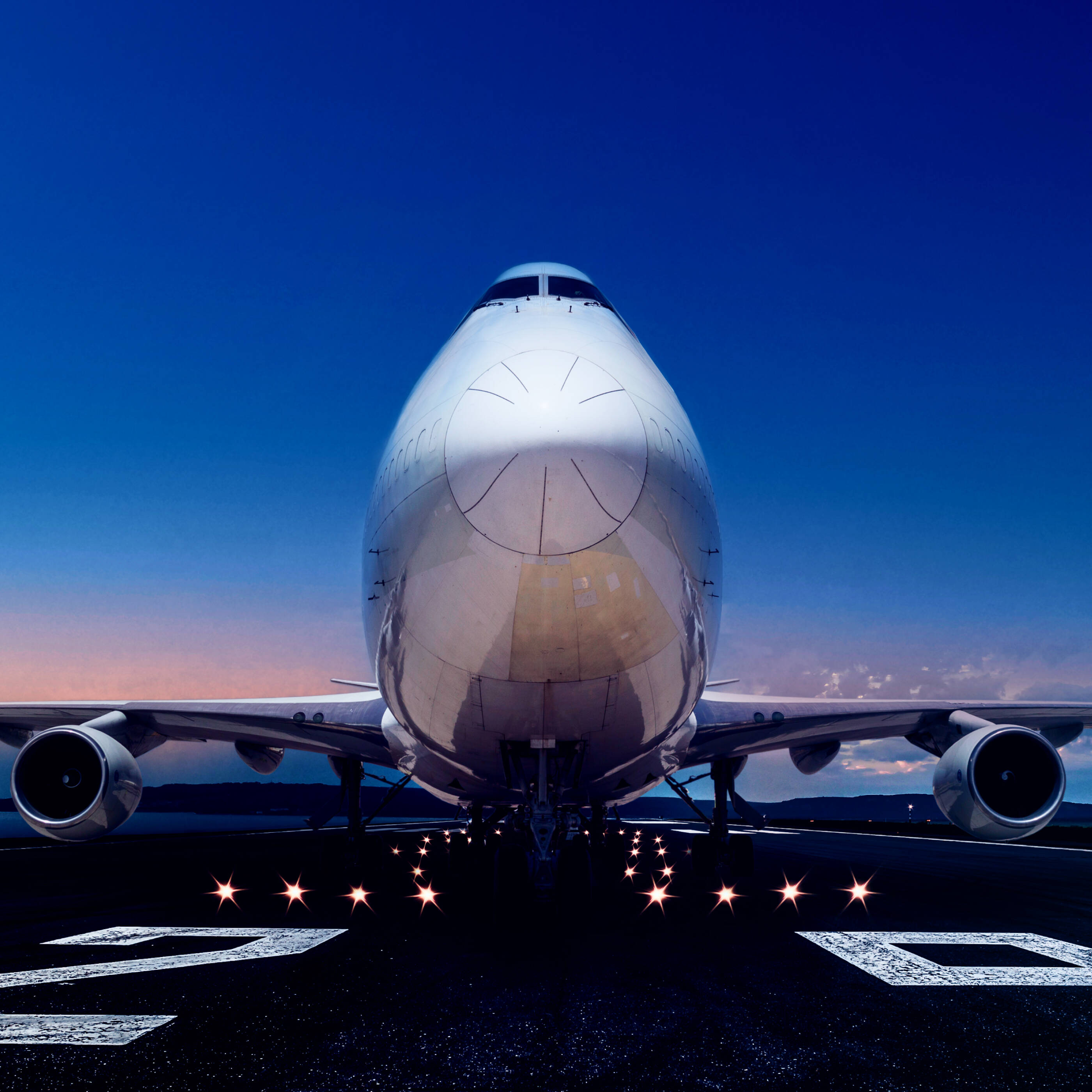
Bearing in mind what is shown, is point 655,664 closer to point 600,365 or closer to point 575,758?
point 575,758

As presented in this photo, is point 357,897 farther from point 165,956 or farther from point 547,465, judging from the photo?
point 547,465

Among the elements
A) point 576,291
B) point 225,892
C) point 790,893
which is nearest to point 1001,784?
point 790,893

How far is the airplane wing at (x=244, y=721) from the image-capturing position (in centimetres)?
903

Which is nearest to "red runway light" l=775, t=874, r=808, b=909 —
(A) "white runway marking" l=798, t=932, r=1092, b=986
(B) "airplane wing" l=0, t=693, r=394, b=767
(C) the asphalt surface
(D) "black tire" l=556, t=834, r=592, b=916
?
(C) the asphalt surface

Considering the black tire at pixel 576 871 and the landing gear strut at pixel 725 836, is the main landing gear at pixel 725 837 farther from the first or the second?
the black tire at pixel 576 871

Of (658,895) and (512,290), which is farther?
(658,895)

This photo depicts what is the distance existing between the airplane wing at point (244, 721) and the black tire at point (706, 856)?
17.7 feet

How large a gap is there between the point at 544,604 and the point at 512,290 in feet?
11.6

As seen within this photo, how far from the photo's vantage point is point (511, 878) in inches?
242

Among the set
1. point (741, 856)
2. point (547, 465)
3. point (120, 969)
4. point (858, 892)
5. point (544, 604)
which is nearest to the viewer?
point (547, 465)

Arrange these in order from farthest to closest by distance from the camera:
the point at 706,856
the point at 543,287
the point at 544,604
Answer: the point at 706,856
the point at 543,287
the point at 544,604

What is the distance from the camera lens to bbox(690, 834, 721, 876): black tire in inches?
458

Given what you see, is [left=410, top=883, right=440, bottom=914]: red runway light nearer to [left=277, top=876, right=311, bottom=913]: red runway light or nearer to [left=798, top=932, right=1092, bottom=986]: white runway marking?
[left=277, top=876, right=311, bottom=913]: red runway light

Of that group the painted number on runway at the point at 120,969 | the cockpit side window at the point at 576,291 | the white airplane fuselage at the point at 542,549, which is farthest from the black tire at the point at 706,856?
the cockpit side window at the point at 576,291
